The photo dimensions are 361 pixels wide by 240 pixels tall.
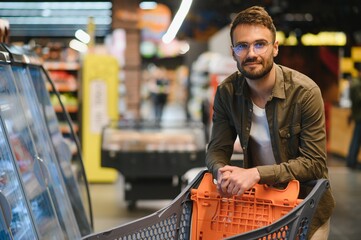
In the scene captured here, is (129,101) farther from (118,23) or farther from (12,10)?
(12,10)

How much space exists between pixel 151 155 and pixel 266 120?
5306 millimetres

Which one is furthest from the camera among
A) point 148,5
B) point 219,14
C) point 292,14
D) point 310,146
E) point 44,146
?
point 148,5

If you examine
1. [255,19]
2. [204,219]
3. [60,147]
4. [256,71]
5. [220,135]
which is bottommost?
[60,147]

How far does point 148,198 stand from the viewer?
879 cm

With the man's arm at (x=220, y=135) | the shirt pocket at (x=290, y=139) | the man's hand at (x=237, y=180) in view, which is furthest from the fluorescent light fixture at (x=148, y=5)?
the man's hand at (x=237, y=180)

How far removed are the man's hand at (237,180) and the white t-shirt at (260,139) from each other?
0.27 metres

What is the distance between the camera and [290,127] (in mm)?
3115

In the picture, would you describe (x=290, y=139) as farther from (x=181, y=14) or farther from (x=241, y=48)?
(x=181, y=14)

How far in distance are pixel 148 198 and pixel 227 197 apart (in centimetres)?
580

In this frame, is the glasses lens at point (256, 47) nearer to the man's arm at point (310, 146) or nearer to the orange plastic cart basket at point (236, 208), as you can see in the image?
the man's arm at point (310, 146)

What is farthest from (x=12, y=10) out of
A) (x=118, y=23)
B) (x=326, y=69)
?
(x=326, y=69)

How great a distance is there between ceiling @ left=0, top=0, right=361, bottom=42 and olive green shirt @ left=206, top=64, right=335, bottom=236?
12916 millimetres

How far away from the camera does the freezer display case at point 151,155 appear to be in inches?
329

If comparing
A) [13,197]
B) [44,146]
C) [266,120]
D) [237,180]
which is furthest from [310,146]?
[44,146]
